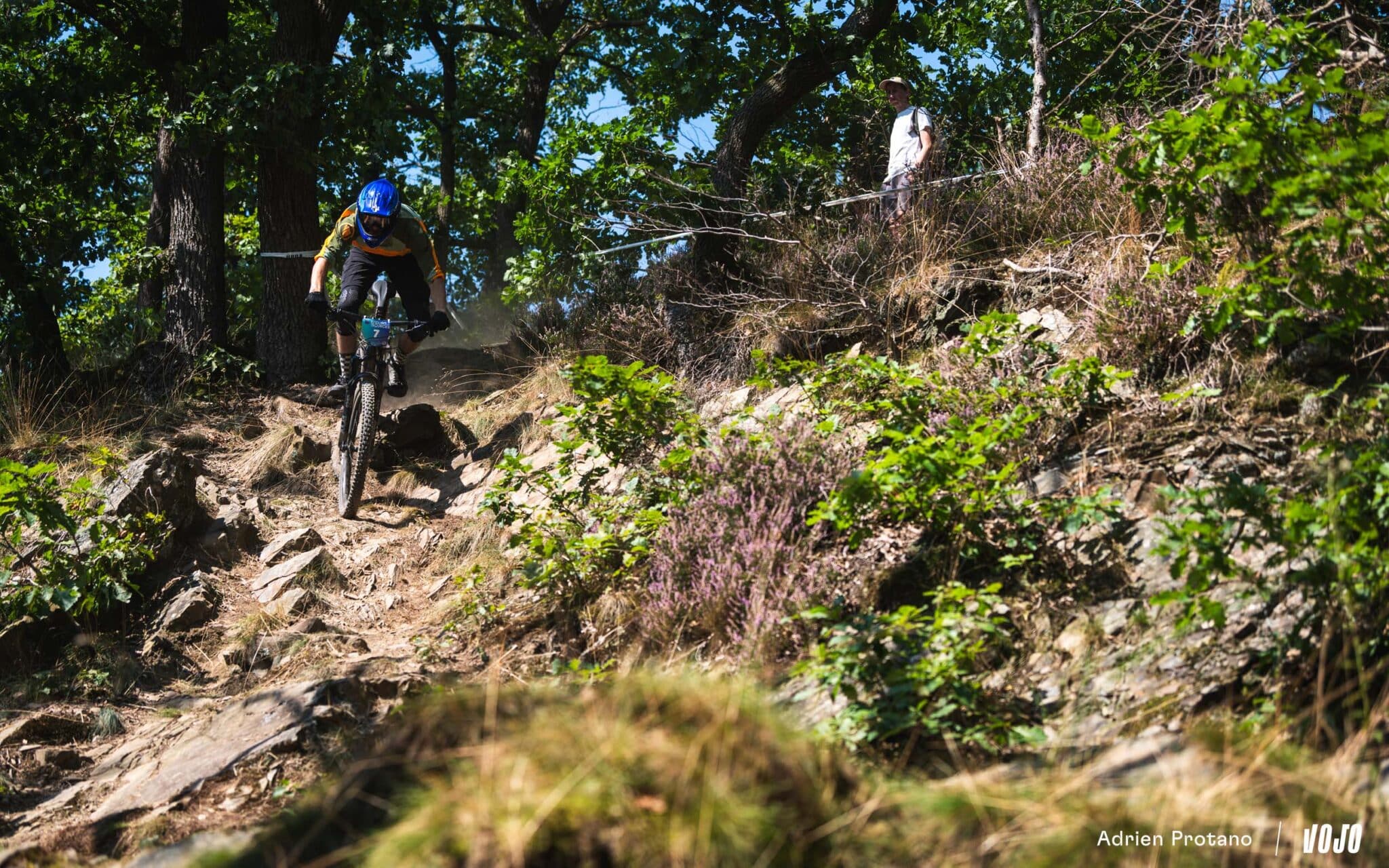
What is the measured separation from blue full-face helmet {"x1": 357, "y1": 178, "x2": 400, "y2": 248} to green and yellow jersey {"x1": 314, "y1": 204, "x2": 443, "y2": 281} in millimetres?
55

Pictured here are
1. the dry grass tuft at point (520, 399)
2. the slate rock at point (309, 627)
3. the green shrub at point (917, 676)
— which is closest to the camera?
the green shrub at point (917, 676)

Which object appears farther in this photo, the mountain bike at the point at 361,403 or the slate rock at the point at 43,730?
the mountain bike at the point at 361,403

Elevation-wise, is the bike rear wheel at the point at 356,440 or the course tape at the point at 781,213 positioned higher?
the course tape at the point at 781,213

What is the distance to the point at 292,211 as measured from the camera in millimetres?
10000

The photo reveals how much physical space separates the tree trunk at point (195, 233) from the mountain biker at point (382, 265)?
2.83 meters

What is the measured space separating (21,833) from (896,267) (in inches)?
224

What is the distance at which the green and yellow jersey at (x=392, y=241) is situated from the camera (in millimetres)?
7363

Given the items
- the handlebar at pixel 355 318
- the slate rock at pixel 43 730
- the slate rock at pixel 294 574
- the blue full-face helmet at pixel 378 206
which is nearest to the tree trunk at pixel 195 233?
the handlebar at pixel 355 318

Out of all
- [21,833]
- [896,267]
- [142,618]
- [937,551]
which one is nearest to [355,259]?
[142,618]

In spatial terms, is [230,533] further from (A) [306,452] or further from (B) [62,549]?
(A) [306,452]

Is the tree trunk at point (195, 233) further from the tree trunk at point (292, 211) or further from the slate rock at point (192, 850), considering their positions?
the slate rock at point (192, 850)

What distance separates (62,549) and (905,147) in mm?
6381

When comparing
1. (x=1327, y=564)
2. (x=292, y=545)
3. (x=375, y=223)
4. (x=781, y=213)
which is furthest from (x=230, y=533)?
(x=1327, y=564)

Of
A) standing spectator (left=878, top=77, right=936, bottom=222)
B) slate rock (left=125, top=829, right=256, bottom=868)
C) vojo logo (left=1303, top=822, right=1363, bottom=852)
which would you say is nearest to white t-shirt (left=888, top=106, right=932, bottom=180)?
standing spectator (left=878, top=77, right=936, bottom=222)
